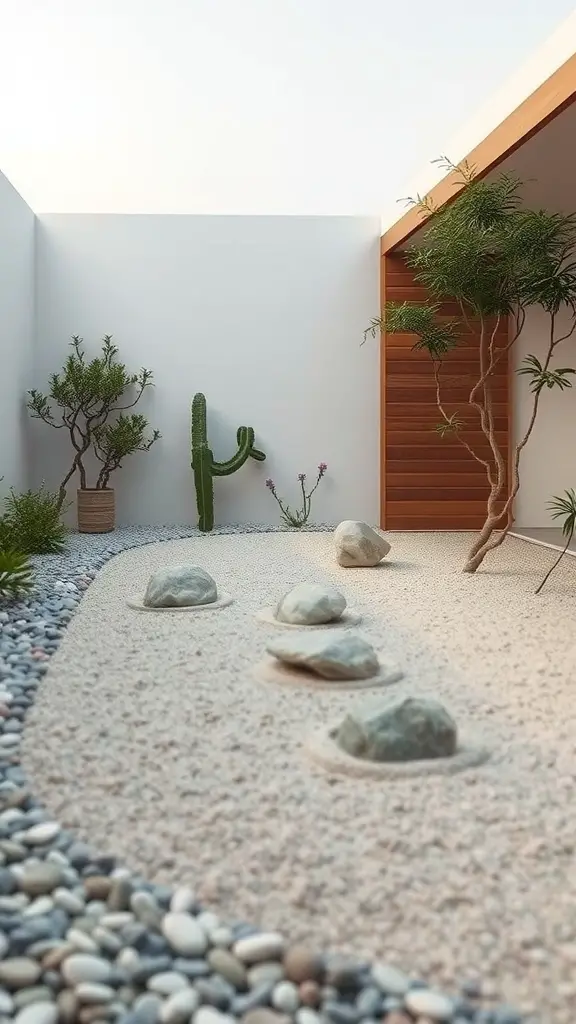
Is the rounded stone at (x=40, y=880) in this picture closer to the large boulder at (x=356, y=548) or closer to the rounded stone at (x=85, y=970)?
the rounded stone at (x=85, y=970)

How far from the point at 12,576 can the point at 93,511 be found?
317 centimetres

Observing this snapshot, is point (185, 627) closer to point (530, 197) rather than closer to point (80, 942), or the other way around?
point (80, 942)

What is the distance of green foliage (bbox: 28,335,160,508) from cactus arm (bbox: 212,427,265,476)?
2.11 feet

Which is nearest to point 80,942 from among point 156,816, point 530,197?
point 156,816

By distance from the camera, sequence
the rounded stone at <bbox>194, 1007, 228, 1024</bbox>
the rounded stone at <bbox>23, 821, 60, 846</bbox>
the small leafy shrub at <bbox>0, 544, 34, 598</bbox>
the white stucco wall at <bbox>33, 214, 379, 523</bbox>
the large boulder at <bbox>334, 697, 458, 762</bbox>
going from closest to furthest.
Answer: the rounded stone at <bbox>194, 1007, 228, 1024</bbox>, the rounded stone at <bbox>23, 821, 60, 846</bbox>, the large boulder at <bbox>334, 697, 458, 762</bbox>, the small leafy shrub at <bbox>0, 544, 34, 598</bbox>, the white stucco wall at <bbox>33, 214, 379, 523</bbox>

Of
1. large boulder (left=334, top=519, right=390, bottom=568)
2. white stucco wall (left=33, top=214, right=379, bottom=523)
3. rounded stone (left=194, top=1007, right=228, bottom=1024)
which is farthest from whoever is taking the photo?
white stucco wall (left=33, top=214, right=379, bottom=523)

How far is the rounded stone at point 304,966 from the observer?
1.31 m

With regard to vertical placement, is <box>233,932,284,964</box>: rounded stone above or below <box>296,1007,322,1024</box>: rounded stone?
above

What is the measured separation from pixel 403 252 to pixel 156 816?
6.40m

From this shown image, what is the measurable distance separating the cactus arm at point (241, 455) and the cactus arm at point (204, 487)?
0.28 feet

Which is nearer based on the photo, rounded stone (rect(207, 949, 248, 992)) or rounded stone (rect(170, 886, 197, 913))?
rounded stone (rect(207, 949, 248, 992))

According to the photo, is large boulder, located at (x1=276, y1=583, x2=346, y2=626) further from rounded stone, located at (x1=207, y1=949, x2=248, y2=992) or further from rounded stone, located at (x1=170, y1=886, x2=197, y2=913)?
rounded stone, located at (x1=207, y1=949, x2=248, y2=992)

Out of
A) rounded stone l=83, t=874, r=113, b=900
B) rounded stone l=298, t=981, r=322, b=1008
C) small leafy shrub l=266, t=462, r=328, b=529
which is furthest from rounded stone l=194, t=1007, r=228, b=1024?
small leafy shrub l=266, t=462, r=328, b=529

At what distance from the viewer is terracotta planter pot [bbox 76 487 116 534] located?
7.18 m
